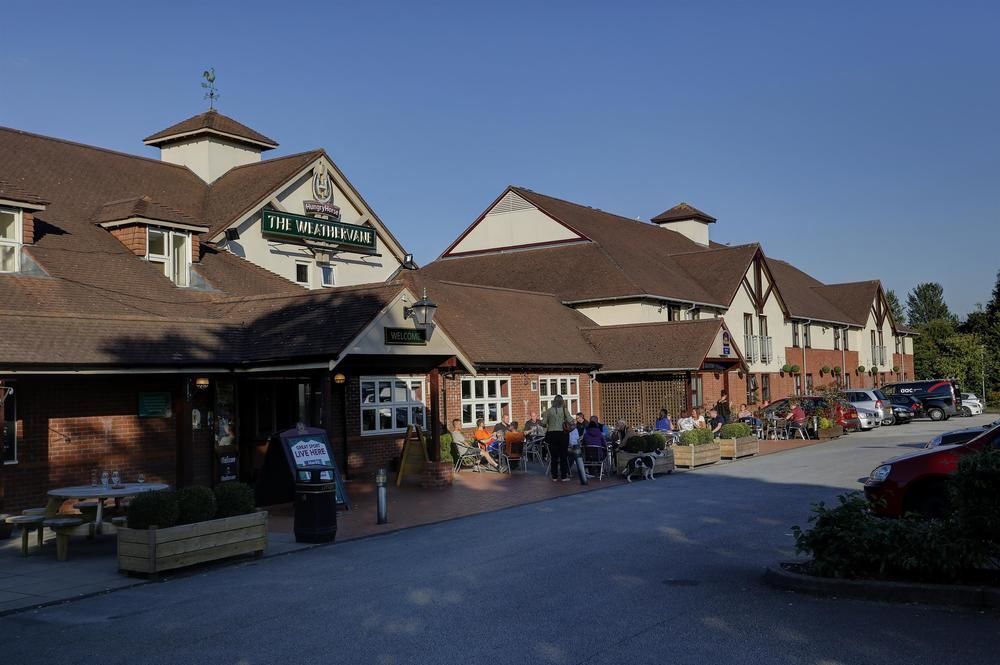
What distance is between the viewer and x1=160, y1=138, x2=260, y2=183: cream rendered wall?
29609mm

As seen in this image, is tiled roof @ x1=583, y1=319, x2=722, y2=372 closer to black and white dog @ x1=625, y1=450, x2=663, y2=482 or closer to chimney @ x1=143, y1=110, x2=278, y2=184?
black and white dog @ x1=625, y1=450, x2=663, y2=482

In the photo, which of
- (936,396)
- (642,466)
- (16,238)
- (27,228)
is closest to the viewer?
(16,238)

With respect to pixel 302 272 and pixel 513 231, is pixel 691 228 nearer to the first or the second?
pixel 513 231

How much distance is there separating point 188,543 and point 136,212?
11.5 metres

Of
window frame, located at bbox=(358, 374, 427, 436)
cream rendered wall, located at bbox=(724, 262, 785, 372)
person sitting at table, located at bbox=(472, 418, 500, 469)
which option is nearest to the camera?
window frame, located at bbox=(358, 374, 427, 436)

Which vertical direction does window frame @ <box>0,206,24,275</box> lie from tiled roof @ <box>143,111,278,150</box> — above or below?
below

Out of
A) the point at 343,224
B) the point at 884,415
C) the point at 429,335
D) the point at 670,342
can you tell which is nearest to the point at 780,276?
the point at 884,415

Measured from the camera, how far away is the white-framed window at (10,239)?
729 inches

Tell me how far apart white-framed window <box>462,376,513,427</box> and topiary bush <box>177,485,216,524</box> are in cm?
1497

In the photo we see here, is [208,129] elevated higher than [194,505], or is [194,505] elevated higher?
[208,129]

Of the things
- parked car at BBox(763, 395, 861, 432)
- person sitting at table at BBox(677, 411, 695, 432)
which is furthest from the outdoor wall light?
parked car at BBox(763, 395, 861, 432)

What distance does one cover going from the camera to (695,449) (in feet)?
80.9

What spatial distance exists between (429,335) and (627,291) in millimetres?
19421

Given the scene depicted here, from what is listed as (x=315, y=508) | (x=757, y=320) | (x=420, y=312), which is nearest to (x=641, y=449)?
(x=420, y=312)
